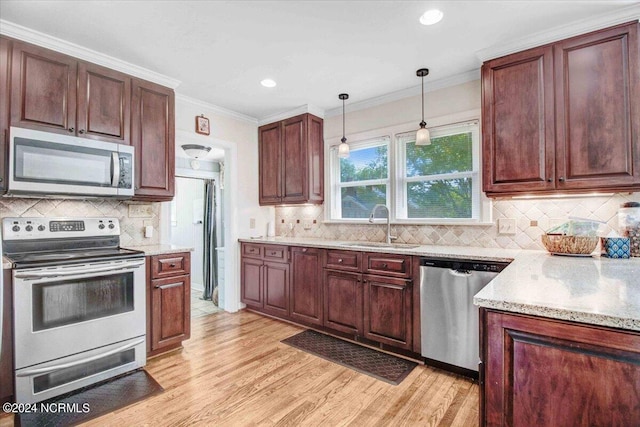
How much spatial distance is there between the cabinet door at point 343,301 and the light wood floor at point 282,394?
48 cm

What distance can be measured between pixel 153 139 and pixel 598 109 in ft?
11.4

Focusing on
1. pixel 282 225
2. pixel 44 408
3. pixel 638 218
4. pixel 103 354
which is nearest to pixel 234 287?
pixel 282 225

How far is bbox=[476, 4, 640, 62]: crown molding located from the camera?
6.59 feet

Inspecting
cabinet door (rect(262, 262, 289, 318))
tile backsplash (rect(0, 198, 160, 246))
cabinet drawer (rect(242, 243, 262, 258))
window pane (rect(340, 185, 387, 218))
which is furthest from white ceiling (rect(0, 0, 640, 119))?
cabinet door (rect(262, 262, 289, 318))

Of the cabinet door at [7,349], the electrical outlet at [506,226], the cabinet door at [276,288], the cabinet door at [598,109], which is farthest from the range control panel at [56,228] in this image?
the cabinet door at [598,109]

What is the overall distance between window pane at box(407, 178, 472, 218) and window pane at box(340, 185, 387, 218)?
339mm

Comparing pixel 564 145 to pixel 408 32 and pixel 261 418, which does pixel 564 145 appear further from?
pixel 261 418

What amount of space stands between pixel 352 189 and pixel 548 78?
2.14 metres

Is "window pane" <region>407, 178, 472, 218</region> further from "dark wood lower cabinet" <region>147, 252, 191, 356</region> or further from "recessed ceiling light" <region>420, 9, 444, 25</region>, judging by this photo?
"dark wood lower cabinet" <region>147, 252, 191, 356</region>

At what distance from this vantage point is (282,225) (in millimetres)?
4484

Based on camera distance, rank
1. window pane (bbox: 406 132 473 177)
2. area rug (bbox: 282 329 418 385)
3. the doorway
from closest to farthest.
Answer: area rug (bbox: 282 329 418 385), window pane (bbox: 406 132 473 177), the doorway

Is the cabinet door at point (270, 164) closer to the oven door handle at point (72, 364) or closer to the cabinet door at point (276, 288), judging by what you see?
the cabinet door at point (276, 288)

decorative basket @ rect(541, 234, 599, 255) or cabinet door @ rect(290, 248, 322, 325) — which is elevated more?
decorative basket @ rect(541, 234, 599, 255)

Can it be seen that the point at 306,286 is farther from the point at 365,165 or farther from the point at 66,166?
the point at 66,166
